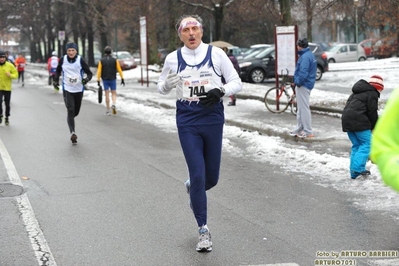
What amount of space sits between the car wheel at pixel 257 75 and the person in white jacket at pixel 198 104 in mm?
23345

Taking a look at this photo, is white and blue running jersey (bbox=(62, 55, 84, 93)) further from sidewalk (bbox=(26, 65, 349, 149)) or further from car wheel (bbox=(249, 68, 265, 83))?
car wheel (bbox=(249, 68, 265, 83))

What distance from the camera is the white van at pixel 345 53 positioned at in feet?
155

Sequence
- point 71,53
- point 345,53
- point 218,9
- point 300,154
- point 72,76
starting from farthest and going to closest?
point 345,53, point 218,9, point 71,53, point 72,76, point 300,154

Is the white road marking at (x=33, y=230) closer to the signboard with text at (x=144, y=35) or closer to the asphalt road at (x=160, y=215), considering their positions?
the asphalt road at (x=160, y=215)

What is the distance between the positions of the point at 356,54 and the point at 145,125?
33.5 metres

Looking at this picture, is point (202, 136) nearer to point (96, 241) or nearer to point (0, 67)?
point (96, 241)

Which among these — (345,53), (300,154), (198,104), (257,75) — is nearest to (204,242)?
(198,104)

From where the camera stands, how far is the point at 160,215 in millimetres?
7309

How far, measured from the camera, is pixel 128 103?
22250 mm

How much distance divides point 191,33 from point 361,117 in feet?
11.7

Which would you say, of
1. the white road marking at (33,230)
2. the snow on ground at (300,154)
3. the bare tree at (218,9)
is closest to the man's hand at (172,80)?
the white road marking at (33,230)

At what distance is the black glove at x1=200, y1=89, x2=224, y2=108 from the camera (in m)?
5.77

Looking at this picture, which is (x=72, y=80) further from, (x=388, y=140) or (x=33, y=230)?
(x=388, y=140)

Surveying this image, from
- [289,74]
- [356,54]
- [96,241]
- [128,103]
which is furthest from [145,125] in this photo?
[356,54]
